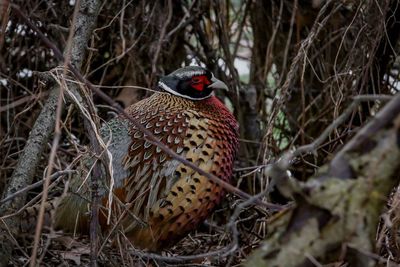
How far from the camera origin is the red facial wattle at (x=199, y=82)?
3.77 m

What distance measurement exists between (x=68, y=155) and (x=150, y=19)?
Result: 84 cm

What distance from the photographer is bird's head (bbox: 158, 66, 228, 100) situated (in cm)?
377

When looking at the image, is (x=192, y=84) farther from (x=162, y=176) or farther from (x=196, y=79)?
(x=162, y=176)

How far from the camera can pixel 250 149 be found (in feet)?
15.9

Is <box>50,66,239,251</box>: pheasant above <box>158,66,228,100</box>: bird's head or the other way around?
the other way around

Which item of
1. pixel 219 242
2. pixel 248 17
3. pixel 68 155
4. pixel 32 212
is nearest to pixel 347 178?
pixel 219 242

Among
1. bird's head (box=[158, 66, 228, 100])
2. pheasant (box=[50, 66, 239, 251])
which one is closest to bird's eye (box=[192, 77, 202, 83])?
bird's head (box=[158, 66, 228, 100])

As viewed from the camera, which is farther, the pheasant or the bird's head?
the bird's head

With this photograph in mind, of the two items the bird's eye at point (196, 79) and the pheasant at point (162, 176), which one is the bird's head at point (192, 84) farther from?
the pheasant at point (162, 176)

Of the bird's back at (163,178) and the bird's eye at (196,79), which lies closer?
the bird's back at (163,178)

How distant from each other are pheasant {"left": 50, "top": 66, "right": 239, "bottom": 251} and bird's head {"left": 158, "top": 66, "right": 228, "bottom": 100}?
0.14 meters

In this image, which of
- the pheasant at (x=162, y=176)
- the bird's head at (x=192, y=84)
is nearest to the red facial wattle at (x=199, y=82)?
the bird's head at (x=192, y=84)

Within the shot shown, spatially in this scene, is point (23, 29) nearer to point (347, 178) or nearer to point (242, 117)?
point (242, 117)

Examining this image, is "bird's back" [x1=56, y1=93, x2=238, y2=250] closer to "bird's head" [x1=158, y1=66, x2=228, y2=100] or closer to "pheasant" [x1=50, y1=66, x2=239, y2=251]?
"pheasant" [x1=50, y1=66, x2=239, y2=251]
